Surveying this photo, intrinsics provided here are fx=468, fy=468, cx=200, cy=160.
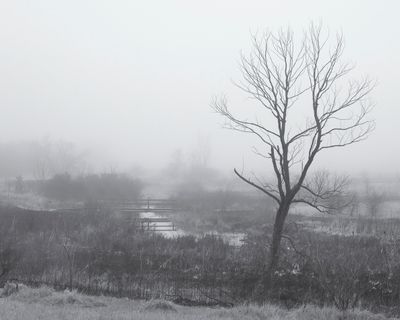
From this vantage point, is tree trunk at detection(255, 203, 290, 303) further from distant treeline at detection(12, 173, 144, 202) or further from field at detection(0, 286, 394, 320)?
distant treeline at detection(12, 173, 144, 202)

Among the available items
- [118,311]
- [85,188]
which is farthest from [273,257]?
[85,188]

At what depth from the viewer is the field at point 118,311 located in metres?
8.30

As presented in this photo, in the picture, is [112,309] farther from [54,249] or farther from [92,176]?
[92,176]

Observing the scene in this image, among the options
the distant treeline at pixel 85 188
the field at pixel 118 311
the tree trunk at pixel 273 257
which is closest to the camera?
the field at pixel 118 311

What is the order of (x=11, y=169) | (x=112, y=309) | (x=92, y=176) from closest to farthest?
(x=112, y=309) < (x=92, y=176) < (x=11, y=169)

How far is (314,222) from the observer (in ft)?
102

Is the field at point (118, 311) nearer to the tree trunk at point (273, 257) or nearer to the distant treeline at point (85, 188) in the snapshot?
the tree trunk at point (273, 257)

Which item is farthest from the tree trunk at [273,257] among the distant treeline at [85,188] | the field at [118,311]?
the distant treeline at [85,188]

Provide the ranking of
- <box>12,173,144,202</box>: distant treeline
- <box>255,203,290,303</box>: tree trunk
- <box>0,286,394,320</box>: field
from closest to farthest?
1. <box>0,286,394,320</box>: field
2. <box>255,203,290,303</box>: tree trunk
3. <box>12,173,144,202</box>: distant treeline

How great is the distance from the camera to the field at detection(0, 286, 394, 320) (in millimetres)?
8297

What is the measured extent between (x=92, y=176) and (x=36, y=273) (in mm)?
37879

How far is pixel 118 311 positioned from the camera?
9.30m

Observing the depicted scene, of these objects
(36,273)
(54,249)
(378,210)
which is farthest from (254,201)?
(36,273)

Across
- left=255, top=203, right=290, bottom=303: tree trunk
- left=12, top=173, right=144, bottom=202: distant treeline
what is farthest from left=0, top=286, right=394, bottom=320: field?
left=12, top=173, right=144, bottom=202: distant treeline
